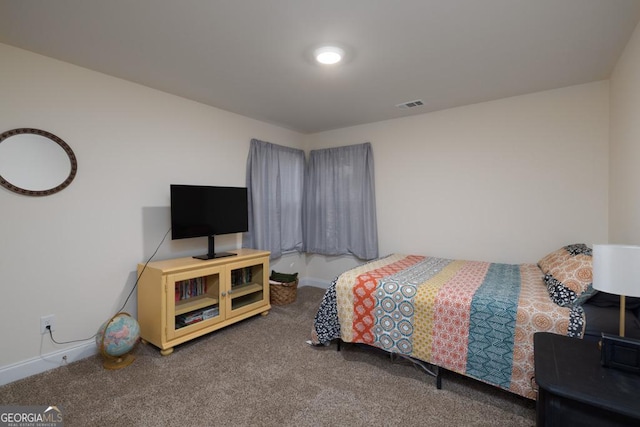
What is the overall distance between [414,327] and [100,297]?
256 cm

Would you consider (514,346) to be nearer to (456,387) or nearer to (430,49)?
(456,387)

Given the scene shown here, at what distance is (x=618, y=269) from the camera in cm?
125

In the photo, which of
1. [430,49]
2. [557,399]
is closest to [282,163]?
[430,49]

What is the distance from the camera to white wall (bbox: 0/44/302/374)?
2.04m

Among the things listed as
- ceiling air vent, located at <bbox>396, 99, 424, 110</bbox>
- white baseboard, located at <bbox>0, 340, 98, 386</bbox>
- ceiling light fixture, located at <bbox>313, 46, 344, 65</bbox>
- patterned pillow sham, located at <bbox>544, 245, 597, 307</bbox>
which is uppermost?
ceiling air vent, located at <bbox>396, 99, 424, 110</bbox>

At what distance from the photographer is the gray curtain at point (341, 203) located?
12.6 feet

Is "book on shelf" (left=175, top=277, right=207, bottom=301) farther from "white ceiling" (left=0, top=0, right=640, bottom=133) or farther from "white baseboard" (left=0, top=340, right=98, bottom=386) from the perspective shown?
"white ceiling" (left=0, top=0, right=640, bottom=133)

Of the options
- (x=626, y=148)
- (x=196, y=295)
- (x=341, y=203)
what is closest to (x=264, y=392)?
(x=196, y=295)

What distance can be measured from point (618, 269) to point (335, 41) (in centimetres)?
198

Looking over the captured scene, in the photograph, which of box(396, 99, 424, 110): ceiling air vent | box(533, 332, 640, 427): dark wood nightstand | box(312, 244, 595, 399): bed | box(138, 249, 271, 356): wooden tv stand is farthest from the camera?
box(396, 99, 424, 110): ceiling air vent

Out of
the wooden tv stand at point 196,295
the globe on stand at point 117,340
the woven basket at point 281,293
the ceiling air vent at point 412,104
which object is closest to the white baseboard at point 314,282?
Answer: the woven basket at point 281,293

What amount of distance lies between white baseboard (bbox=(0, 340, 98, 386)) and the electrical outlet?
0.19 m

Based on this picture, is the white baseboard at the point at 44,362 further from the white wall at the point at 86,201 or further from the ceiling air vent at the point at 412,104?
the ceiling air vent at the point at 412,104

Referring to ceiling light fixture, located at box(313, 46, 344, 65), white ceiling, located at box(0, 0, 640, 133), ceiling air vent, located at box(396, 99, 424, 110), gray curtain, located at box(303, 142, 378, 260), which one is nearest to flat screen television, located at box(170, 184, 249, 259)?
white ceiling, located at box(0, 0, 640, 133)
